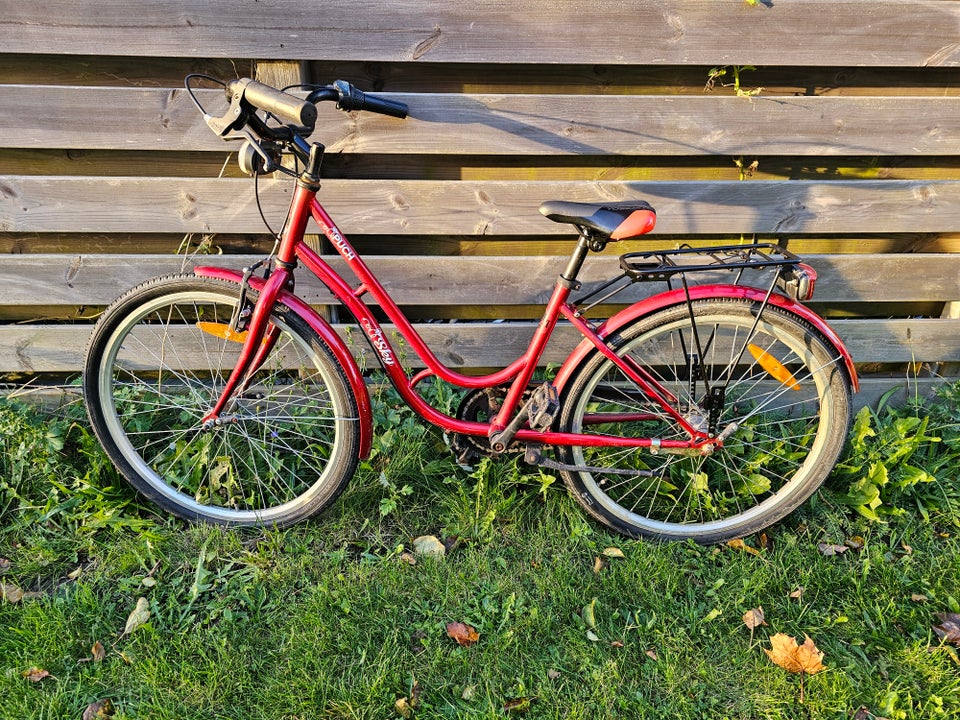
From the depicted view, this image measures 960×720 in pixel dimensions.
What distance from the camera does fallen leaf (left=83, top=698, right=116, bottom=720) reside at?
6.76 feet

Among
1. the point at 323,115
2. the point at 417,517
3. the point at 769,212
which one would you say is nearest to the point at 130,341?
the point at 323,115

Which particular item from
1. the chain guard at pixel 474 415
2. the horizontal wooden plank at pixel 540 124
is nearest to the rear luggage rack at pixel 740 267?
the chain guard at pixel 474 415

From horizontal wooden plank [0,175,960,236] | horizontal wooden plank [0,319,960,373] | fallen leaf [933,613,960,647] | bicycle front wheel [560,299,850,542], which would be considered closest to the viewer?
fallen leaf [933,613,960,647]

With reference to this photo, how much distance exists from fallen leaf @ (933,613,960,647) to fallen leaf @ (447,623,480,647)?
1.69 m

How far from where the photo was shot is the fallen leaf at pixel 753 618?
235 cm

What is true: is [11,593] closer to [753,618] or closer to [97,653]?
[97,653]

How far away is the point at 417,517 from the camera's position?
279 centimetres

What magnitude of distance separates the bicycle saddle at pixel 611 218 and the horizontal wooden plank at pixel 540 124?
0.61m

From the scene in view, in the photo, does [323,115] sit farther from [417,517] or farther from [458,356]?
[417,517]

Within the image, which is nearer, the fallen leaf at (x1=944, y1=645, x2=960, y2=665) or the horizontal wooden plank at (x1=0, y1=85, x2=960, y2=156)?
the fallen leaf at (x1=944, y1=645, x2=960, y2=665)

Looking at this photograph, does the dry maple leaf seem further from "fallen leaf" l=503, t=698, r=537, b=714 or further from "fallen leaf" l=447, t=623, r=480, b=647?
"fallen leaf" l=447, t=623, r=480, b=647

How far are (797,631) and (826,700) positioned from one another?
10.6 inches

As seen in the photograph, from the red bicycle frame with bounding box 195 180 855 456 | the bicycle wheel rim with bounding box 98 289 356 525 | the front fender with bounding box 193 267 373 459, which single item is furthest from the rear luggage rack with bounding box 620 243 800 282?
the bicycle wheel rim with bounding box 98 289 356 525

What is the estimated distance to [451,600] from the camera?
7.97 feet
